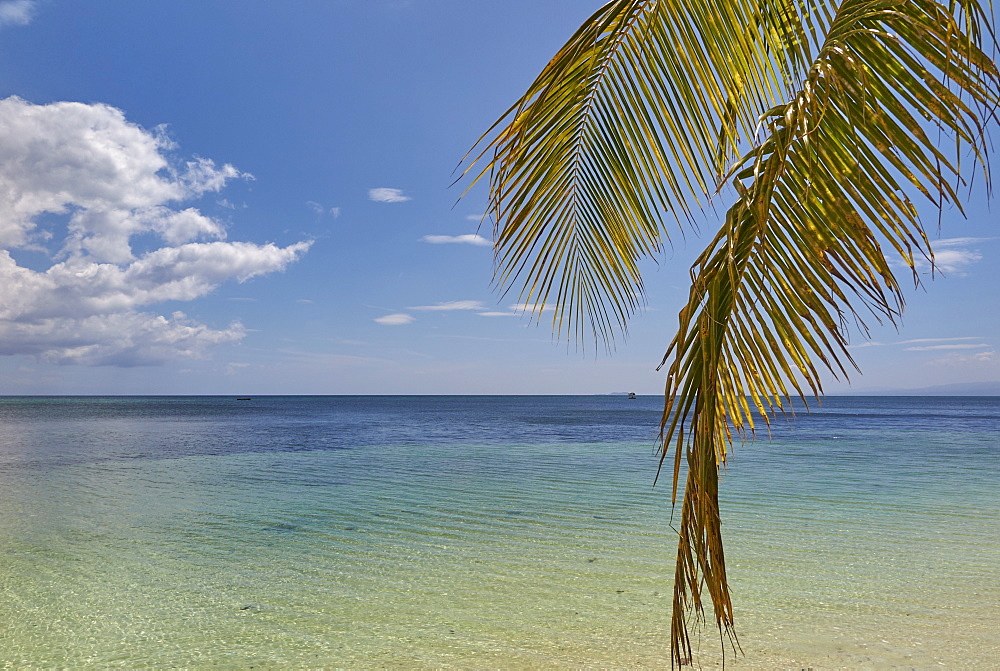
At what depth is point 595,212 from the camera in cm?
238

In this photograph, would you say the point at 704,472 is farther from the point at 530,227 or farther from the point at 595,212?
the point at 595,212

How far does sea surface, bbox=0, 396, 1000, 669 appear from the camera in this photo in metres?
4.23

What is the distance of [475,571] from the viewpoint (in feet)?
19.9

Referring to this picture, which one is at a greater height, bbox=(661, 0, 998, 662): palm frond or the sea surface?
bbox=(661, 0, 998, 662): palm frond

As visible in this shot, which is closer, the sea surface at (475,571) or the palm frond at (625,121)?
the palm frond at (625,121)

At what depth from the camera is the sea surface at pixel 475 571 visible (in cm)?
423

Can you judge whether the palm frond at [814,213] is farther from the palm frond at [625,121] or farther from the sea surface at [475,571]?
the sea surface at [475,571]

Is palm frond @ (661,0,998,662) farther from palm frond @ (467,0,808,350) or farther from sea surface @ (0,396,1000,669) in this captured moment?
sea surface @ (0,396,1000,669)

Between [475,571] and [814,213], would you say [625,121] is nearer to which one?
[814,213]

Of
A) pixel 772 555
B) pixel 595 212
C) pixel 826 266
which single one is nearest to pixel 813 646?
pixel 772 555

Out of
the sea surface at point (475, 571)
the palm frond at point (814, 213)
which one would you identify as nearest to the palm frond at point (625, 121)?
the palm frond at point (814, 213)

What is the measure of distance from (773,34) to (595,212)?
0.80 metres

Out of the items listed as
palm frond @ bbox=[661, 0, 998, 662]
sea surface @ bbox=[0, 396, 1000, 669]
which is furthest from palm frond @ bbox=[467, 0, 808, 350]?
sea surface @ bbox=[0, 396, 1000, 669]

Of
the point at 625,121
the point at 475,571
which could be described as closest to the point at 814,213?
the point at 625,121
